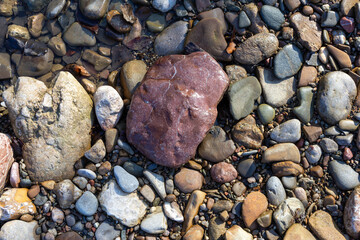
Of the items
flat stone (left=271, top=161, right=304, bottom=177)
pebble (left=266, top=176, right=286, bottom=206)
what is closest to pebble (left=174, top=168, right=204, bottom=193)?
pebble (left=266, top=176, right=286, bottom=206)

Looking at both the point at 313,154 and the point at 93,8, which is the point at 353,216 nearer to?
the point at 313,154

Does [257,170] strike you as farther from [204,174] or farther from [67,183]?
[67,183]

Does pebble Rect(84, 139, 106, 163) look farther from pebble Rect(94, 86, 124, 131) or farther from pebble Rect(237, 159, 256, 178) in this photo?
pebble Rect(237, 159, 256, 178)

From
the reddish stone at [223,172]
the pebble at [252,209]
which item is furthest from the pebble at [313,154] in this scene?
the reddish stone at [223,172]

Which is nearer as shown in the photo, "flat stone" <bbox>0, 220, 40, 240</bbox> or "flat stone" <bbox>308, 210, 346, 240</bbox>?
"flat stone" <bbox>0, 220, 40, 240</bbox>

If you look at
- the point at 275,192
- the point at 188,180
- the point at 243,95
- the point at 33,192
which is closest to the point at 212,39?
the point at 243,95

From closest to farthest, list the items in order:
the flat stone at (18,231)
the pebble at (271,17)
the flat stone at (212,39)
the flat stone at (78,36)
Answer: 1. the flat stone at (18,231)
2. the flat stone at (212,39)
3. the pebble at (271,17)
4. the flat stone at (78,36)

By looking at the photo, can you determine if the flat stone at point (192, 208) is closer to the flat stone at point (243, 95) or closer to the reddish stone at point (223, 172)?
the reddish stone at point (223, 172)
